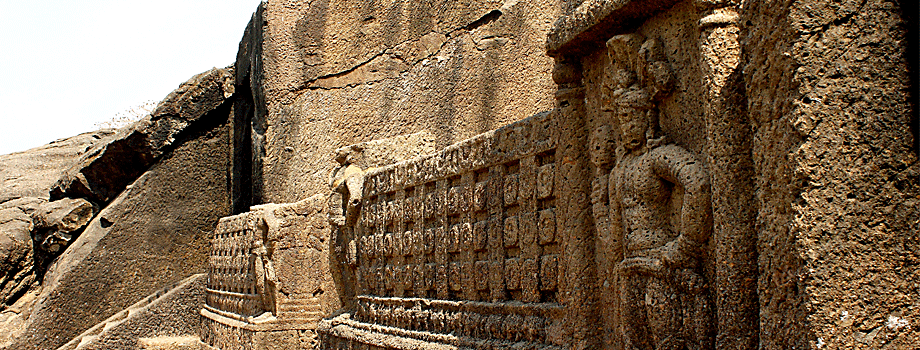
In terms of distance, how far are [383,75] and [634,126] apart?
593 centimetres

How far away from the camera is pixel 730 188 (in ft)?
9.59

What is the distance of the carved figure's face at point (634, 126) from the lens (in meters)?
3.69

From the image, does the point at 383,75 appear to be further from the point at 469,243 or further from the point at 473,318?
the point at 473,318

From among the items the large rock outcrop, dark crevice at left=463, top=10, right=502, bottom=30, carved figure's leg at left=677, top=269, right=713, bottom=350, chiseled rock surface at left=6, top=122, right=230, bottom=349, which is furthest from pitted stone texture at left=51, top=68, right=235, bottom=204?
carved figure's leg at left=677, top=269, right=713, bottom=350

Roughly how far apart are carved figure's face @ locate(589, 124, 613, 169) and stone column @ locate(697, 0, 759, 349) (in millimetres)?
1003

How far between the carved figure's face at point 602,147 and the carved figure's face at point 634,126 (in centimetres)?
28

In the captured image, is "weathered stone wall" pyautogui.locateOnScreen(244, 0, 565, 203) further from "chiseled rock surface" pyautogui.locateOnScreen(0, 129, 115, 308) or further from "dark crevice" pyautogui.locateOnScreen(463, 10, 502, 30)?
"chiseled rock surface" pyautogui.locateOnScreen(0, 129, 115, 308)

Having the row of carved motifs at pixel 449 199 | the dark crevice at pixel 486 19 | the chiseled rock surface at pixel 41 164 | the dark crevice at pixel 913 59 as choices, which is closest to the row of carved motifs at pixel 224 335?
the row of carved motifs at pixel 449 199

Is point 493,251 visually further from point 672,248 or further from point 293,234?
point 293,234

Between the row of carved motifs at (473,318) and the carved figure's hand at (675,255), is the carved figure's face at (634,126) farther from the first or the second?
the row of carved motifs at (473,318)

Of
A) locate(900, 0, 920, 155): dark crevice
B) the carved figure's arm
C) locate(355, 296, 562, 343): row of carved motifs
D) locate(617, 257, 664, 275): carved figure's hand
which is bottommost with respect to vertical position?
locate(355, 296, 562, 343): row of carved motifs

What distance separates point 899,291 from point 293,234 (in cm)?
635

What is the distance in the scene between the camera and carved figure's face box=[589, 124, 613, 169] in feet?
13.3

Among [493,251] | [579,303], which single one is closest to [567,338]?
[579,303]
